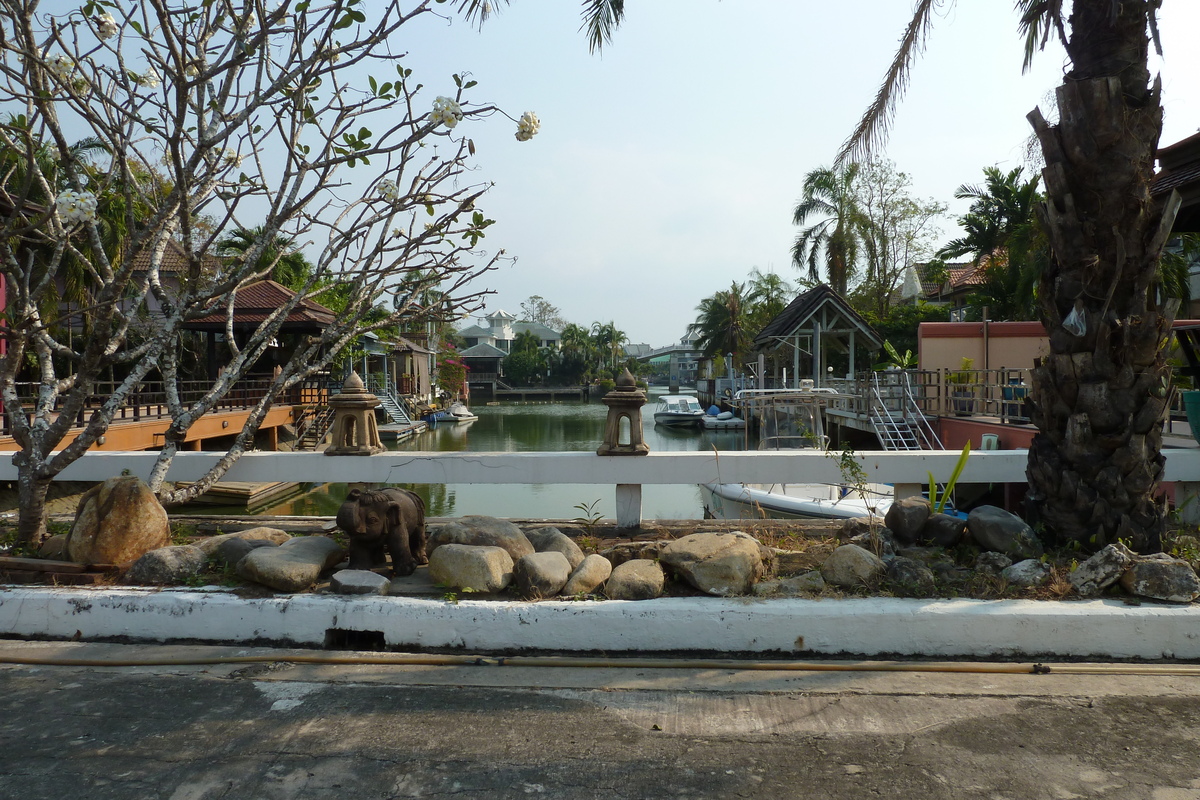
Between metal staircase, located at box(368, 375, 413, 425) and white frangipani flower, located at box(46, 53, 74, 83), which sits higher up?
white frangipani flower, located at box(46, 53, 74, 83)

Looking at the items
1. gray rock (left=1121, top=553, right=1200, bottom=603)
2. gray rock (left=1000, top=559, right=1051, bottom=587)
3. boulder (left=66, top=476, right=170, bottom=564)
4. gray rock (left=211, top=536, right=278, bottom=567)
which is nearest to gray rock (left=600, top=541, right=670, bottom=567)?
gray rock (left=1000, top=559, right=1051, bottom=587)

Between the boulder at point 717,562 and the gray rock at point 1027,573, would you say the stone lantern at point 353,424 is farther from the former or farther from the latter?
the gray rock at point 1027,573

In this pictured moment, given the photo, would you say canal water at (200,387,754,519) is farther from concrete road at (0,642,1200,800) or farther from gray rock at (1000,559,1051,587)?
gray rock at (1000,559,1051,587)

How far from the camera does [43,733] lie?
3299 mm

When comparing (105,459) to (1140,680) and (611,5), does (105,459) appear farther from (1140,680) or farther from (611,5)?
(1140,680)

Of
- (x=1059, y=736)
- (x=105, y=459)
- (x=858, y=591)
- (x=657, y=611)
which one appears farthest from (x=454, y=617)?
(x=105, y=459)

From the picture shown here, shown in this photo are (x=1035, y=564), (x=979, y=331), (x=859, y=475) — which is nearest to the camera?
(x=1035, y=564)

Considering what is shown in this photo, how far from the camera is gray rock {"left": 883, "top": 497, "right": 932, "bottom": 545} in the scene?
515 cm

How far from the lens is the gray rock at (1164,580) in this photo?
4.15 m

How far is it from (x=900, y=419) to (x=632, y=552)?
17903 mm

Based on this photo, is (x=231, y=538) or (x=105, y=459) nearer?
(x=231, y=538)

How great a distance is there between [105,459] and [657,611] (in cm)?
475

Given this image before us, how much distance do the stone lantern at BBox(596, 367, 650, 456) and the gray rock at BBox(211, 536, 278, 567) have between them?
7.80 ft

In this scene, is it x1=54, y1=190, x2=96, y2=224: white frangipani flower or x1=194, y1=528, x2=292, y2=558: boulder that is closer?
x1=54, y1=190, x2=96, y2=224: white frangipani flower
